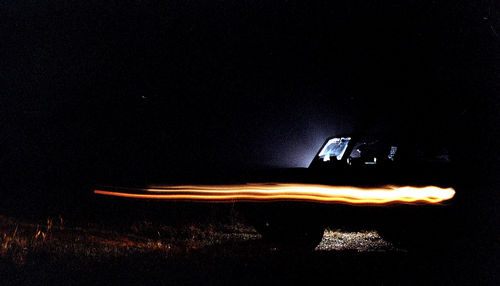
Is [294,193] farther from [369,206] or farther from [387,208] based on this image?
[387,208]

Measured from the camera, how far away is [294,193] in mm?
6449

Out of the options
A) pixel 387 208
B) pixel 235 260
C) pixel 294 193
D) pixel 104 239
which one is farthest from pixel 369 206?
pixel 104 239

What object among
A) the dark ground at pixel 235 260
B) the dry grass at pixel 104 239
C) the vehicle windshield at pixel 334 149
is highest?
the vehicle windshield at pixel 334 149

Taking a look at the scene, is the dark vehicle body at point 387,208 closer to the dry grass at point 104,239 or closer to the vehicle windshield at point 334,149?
the vehicle windshield at point 334,149

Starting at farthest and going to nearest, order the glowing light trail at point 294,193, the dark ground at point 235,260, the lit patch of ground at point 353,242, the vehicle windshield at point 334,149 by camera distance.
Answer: the vehicle windshield at point 334,149
the lit patch of ground at point 353,242
the glowing light trail at point 294,193
the dark ground at point 235,260

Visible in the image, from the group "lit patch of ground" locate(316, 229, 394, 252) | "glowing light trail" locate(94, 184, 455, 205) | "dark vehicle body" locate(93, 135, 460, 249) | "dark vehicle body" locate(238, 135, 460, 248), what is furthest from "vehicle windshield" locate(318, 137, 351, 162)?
"glowing light trail" locate(94, 184, 455, 205)

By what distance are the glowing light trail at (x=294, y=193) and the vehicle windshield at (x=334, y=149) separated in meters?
1.88

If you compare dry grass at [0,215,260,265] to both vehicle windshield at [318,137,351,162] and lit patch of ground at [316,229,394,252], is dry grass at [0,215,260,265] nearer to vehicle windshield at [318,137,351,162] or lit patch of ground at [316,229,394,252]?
lit patch of ground at [316,229,394,252]

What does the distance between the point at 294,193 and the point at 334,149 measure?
221 cm

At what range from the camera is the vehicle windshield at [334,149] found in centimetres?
812

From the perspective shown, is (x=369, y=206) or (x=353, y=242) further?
(x=353, y=242)

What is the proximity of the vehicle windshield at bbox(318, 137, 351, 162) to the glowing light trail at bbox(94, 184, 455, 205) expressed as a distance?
6.18ft

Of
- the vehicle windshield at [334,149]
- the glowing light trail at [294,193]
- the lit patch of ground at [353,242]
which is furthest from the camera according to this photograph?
the vehicle windshield at [334,149]

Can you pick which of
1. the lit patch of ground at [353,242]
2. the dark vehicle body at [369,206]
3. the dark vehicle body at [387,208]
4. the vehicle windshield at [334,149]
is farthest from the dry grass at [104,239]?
the vehicle windshield at [334,149]
